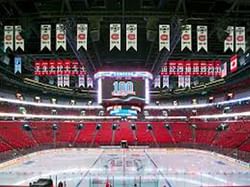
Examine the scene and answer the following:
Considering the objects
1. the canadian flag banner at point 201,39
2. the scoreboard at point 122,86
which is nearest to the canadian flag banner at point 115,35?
the canadian flag banner at point 201,39

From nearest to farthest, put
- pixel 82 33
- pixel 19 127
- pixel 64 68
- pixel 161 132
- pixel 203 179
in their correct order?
pixel 82 33
pixel 203 179
pixel 64 68
pixel 19 127
pixel 161 132

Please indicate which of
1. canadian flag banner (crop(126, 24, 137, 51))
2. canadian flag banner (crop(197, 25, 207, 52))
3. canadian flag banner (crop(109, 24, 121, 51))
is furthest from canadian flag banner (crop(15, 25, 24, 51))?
canadian flag banner (crop(197, 25, 207, 52))

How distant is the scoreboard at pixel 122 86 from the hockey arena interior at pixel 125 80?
0.06 meters

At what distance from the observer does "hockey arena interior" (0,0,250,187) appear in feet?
42.1

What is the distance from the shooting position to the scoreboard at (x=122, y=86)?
22.1m

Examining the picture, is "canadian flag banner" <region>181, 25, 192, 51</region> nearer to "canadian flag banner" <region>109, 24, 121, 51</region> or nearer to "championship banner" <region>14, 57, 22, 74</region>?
"canadian flag banner" <region>109, 24, 121, 51</region>

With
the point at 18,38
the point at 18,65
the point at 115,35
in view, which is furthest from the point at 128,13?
the point at 18,65

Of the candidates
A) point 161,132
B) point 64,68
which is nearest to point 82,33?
point 64,68

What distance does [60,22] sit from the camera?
42.9ft

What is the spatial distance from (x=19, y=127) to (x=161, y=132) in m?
17.4

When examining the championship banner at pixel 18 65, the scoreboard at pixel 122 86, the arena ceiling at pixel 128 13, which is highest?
the arena ceiling at pixel 128 13

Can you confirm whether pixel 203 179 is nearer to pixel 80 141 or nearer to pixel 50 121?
pixel 80 141

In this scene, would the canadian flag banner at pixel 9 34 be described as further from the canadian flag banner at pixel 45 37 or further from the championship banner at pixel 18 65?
the championship banner at pixel 18 65

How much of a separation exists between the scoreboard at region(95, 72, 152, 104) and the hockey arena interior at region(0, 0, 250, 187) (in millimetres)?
58
